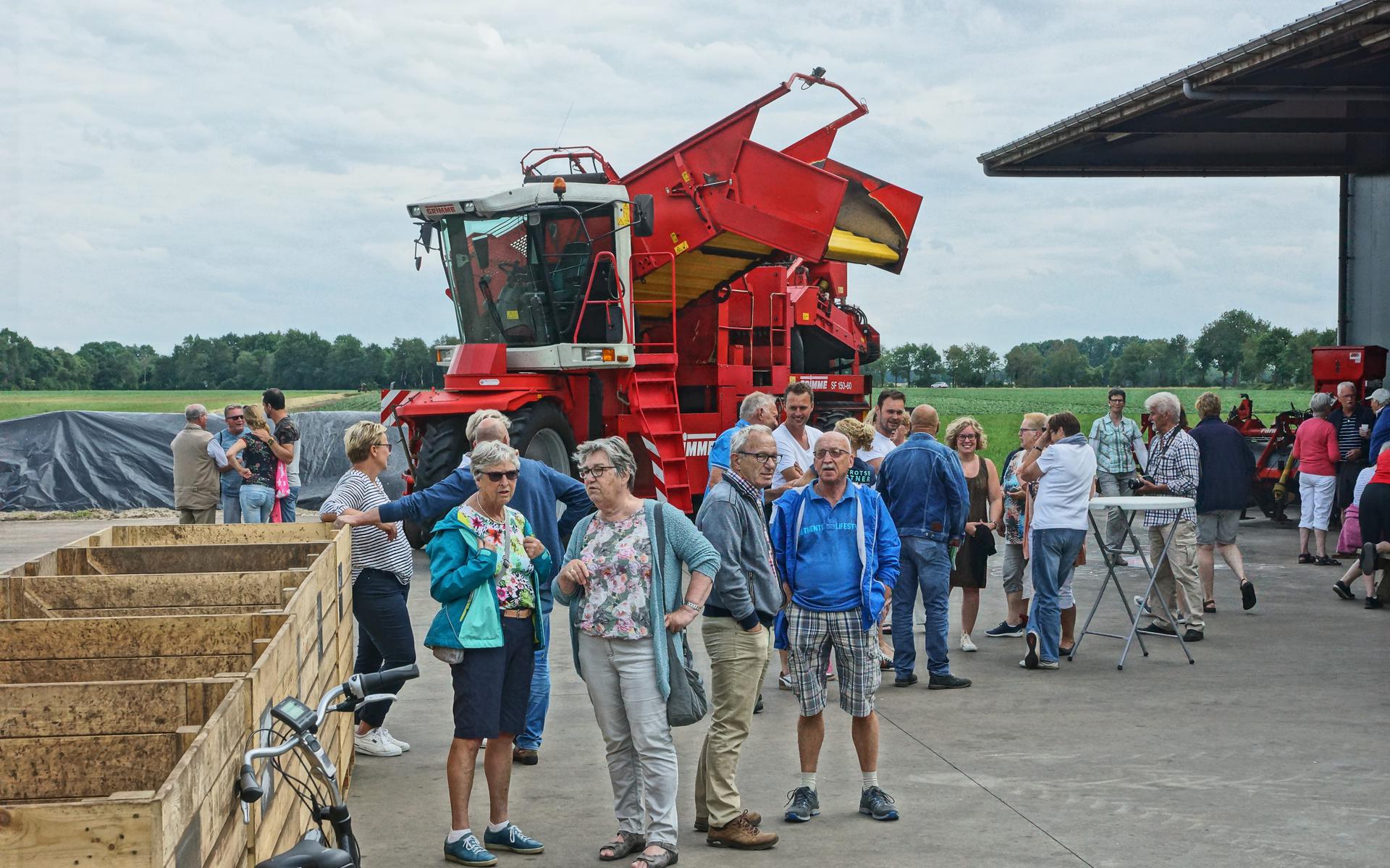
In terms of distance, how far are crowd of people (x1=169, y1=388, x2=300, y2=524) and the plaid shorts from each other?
7782 mm

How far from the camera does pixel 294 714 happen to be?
394 centimetres

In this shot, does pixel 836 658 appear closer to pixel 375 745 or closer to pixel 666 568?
pixel 666 568

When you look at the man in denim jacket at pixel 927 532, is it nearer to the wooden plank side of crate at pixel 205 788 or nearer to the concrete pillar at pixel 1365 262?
the wooden plank side of crate at pixel 205 788

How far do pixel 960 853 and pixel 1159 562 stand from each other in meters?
5.15

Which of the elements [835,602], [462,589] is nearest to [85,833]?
[462,589]

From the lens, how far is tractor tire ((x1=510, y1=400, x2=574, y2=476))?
44.9ft

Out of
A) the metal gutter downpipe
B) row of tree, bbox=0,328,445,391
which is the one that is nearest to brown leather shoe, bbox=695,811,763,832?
the metal gutter downpipe

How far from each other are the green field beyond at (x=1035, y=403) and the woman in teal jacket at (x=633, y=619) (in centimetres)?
2814

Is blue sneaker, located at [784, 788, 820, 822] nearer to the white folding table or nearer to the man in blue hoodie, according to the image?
the man in blue hoodie

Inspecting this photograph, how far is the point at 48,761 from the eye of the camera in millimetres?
4098

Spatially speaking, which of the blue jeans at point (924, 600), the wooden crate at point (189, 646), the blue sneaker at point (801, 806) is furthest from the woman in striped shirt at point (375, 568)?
the blue jeans at point (924, 600)

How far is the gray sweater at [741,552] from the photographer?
602 cm

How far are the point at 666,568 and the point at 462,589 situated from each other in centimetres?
83

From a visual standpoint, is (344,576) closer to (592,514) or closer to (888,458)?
(592,514)
